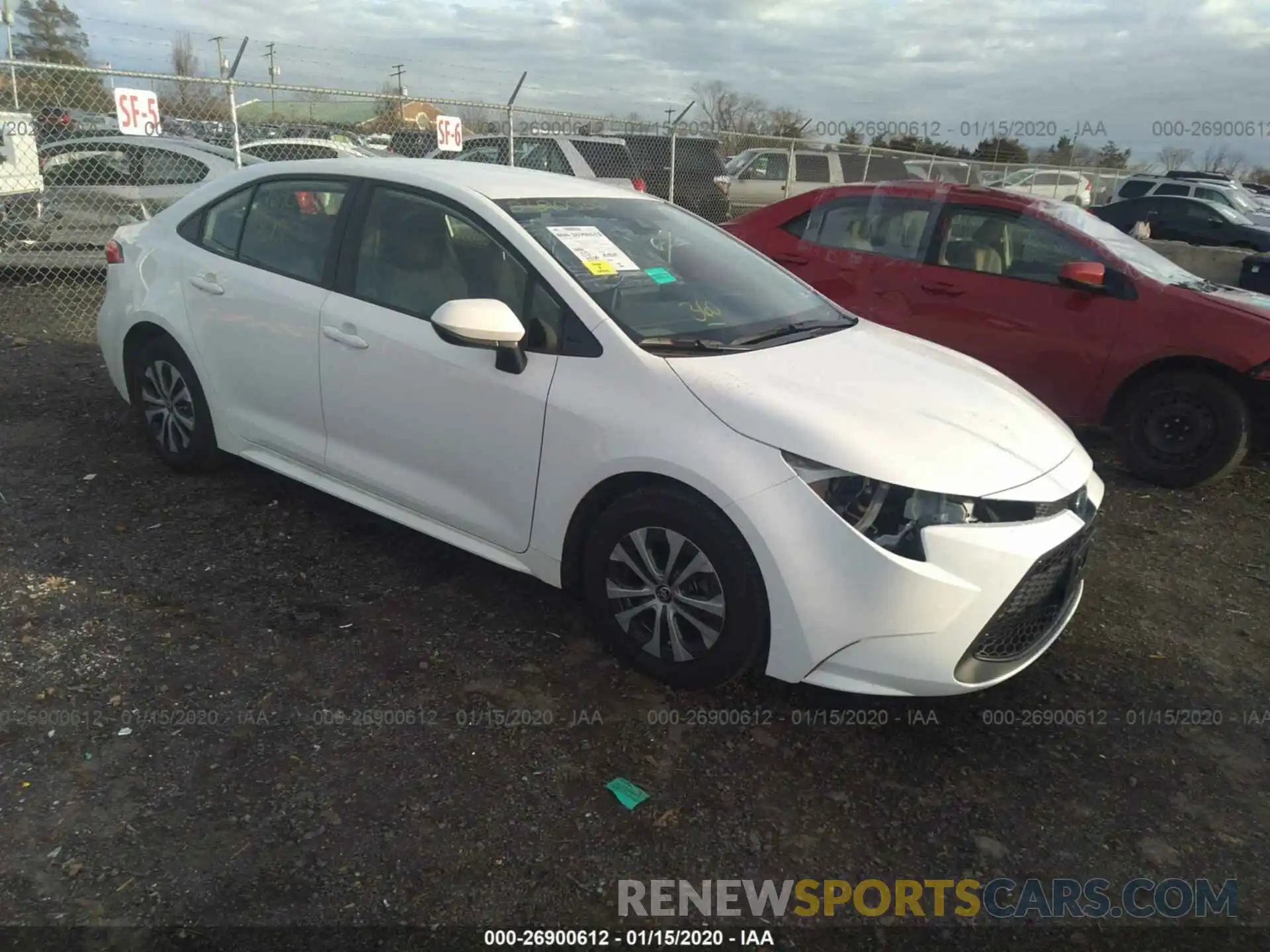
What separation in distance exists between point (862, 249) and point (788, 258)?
53 cm

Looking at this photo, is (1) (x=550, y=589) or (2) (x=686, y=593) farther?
(1) (x=550, y=589)

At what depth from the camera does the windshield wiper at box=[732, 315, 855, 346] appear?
10.8 ft

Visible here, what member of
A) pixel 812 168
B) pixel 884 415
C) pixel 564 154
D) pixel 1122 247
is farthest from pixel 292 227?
pixel 812 168

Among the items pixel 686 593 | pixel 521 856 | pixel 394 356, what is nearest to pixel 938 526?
pixel 686 593

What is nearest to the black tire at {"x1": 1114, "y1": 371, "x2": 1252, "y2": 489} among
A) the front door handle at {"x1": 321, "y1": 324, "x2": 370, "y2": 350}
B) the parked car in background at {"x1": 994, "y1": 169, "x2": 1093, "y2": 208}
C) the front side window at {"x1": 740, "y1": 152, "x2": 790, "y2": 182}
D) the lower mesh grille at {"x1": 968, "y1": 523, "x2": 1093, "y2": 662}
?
the lower mesh grille at {"x1": 968, "y1": 523, "x2": 1093, "y2": 662}

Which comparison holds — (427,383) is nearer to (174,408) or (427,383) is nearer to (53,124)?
(174,408)

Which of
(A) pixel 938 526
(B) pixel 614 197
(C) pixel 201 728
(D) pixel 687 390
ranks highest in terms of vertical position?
(B) pixel 614 197

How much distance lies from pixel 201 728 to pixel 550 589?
1423mm

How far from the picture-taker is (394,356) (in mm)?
3441

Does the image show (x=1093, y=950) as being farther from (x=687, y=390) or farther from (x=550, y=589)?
(x=550, y=589)

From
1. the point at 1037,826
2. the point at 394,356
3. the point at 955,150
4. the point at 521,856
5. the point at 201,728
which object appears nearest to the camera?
the point at 521,856

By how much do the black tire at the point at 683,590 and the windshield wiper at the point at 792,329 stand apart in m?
0.74

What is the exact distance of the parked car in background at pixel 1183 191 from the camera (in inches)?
860

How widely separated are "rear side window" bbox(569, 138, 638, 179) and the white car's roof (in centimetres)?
931
